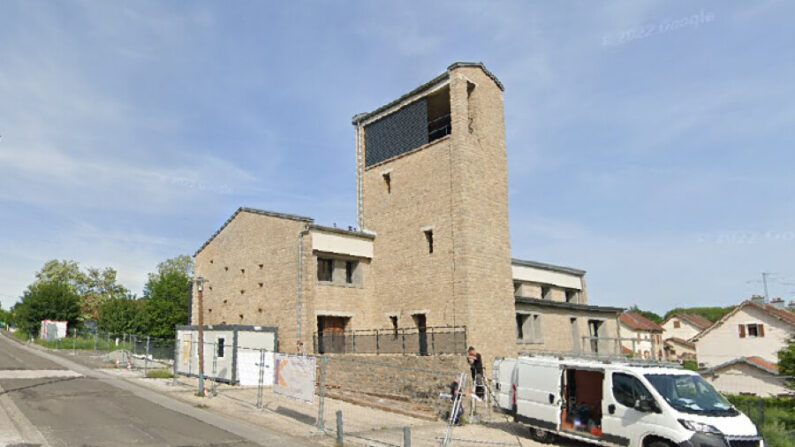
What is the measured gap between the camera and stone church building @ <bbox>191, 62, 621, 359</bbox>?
78.9 feet

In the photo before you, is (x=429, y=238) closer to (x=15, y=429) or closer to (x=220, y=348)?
(x=220, y=348)

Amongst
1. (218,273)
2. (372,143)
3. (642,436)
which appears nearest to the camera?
(642,436)

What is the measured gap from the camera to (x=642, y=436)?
37.5ft

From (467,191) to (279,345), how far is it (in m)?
11.2

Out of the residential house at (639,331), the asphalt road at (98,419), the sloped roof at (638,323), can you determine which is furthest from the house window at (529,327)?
the sloped roof at (638,323)

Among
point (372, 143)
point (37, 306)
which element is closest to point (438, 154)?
point (372, 143)

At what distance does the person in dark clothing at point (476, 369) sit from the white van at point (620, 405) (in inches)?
109

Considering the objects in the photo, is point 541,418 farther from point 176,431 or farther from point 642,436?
point 176,431

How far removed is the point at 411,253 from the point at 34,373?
17887 millimetres

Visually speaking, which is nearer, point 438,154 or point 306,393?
point 306,393

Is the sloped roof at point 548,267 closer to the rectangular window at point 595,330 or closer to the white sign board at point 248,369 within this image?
the rectangular window at point 595,330

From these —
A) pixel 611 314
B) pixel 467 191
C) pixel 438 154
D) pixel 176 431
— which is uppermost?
pixel 438 154

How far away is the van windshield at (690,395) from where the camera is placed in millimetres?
11242

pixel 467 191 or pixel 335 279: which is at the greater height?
pixel 467 191
